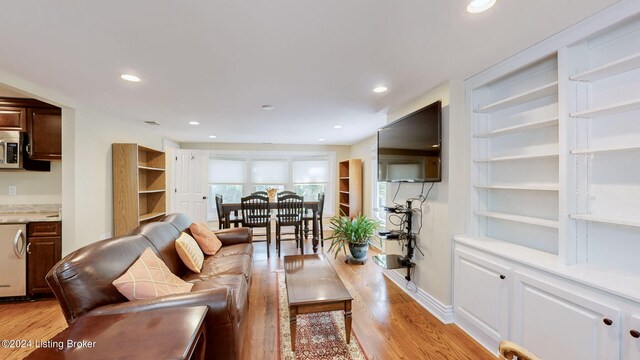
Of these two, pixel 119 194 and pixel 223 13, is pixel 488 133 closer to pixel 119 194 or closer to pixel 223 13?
pixel 223 13

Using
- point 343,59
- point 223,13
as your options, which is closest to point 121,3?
point 223,13

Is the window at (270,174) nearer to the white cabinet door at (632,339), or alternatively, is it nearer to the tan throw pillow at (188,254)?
the tan throw pillow at (188,254)

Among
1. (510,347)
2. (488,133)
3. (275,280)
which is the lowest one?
(275,280)

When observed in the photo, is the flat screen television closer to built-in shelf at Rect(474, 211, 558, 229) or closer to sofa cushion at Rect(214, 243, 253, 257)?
built-in shelf at Rect(474, 211, 558, 229)

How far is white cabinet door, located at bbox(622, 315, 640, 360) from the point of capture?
1161 mm

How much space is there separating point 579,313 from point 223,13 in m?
2.50

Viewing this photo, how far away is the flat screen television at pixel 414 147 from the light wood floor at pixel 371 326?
1317mm

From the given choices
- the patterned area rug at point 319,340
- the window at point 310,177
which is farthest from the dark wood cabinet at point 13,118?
the window at point 310,177

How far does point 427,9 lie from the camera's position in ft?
4.39

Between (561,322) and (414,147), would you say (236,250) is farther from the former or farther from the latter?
(561,322)

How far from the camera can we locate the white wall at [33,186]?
10.3 ft

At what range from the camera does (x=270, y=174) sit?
6219 mm

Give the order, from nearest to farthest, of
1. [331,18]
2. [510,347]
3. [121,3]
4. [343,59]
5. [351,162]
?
[510,347] → [121,3] → [331,18] → [343,59] → [351,162]

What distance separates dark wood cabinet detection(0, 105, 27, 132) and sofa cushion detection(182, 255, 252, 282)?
2.63 metres
